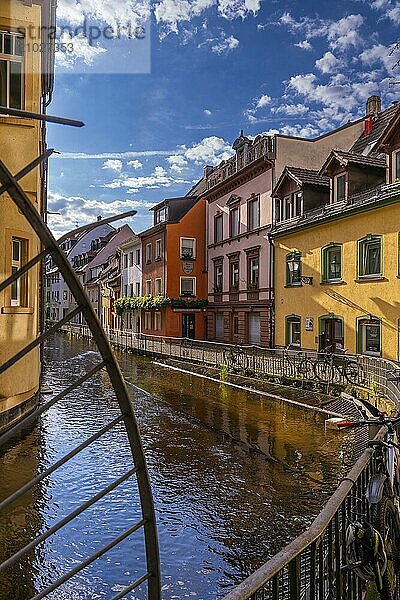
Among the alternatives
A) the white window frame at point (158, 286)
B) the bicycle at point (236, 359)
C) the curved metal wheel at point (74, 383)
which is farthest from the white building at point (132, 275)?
the curved metal wheel at point (74, 383)

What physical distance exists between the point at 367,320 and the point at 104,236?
182ft

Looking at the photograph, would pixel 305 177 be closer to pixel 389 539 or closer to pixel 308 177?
pixel 308 177

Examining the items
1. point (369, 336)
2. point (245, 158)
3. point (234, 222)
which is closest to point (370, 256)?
point (369, 336)

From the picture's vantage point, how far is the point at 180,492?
7.94m

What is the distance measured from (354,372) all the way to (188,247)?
2255 centimetres

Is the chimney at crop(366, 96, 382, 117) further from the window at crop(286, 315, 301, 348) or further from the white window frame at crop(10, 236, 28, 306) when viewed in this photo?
the white window frame at crop(10, 236, 28, 306)

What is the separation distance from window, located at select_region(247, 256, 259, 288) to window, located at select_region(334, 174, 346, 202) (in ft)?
25.5

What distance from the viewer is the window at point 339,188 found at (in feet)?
67.5

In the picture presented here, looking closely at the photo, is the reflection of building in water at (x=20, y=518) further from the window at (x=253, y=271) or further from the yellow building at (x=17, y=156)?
the window at (x=253, y=271)

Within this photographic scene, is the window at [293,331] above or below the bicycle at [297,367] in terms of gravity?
above

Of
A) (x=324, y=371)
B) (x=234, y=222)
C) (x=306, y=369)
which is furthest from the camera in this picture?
(x=234, y=222)

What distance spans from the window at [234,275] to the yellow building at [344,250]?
17.8 ft

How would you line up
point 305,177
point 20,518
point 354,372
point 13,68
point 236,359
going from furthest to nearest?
point 305,177
point 236,359
point 354,372
point 13,68
point 20,518

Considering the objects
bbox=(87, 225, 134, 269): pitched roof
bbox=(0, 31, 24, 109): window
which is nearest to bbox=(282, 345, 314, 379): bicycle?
bbox=(0, 31, 24, 109): window
